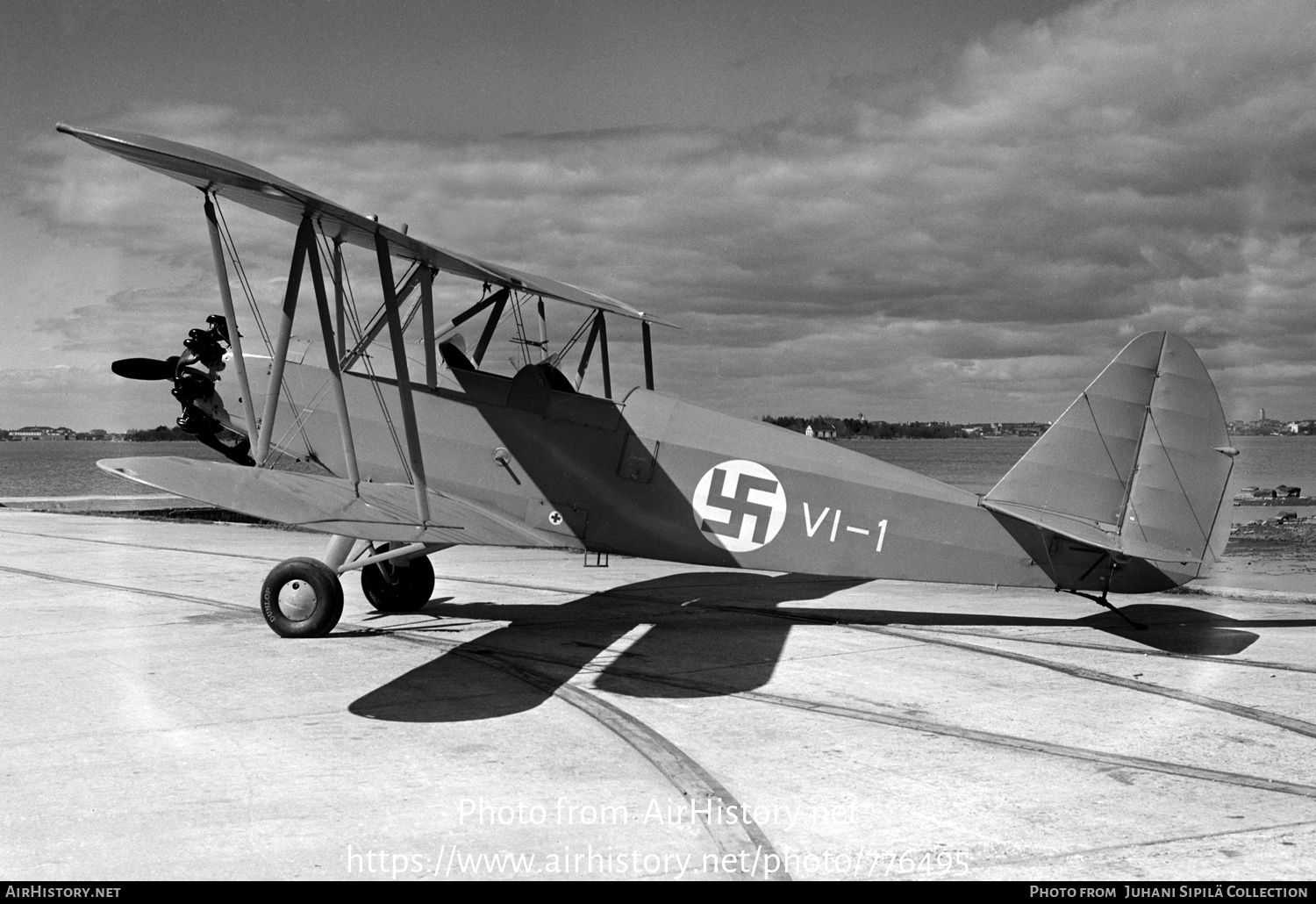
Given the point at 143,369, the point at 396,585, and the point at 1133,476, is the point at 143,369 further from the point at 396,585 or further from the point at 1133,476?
the point at 1133,476

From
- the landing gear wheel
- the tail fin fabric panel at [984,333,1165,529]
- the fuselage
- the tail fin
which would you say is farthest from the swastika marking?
the landing gear wheel

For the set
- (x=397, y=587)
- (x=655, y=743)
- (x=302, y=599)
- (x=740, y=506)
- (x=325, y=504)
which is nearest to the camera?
(x=655, y=743)

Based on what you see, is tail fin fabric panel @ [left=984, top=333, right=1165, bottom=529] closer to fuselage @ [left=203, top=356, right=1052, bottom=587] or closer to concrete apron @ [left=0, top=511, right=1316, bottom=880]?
fuselage @ [left=203, top=356, right=1052, bottom=587]

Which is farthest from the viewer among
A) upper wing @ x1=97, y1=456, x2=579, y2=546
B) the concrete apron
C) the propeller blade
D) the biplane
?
the propeller blade

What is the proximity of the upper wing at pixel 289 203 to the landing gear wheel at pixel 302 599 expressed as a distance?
2774 mm

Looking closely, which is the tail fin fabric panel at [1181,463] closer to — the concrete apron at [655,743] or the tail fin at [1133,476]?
the tail fin at [1133,476]

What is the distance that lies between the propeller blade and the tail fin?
295 inches

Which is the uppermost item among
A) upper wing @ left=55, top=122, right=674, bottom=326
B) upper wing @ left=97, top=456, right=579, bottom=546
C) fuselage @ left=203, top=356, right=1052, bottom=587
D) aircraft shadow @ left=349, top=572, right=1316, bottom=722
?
upper wing @ left=55, top=122, right=674, bottom=326

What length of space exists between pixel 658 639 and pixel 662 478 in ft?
4.67

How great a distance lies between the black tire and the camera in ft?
35.2

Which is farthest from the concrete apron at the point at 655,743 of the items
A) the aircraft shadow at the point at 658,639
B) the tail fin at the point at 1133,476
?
the tail fin at the point at 1133,476

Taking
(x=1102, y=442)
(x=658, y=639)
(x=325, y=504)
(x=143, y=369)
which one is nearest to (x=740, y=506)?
(x=658, y=639)

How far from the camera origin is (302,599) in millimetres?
9156
